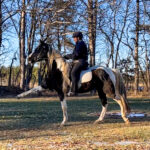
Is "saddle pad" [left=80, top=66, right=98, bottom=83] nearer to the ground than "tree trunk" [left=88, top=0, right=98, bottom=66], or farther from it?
nearer to the ground

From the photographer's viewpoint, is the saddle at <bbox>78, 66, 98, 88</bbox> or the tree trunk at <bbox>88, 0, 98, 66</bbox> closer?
the saddle at <bbox>78, 66, 98, 88</bbox>

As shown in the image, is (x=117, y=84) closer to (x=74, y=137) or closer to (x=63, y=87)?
(x=63, y=87)

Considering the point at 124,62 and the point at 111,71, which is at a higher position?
the point at 124,62

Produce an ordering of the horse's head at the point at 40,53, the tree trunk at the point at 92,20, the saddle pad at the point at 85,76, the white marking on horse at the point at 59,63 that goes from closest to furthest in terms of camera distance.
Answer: the saddle pad at the point at 85,76 → the white marking on horse at the point at 59,63 → the horse's head at the point at 40,53 → the tree trunk at the point at 92,20

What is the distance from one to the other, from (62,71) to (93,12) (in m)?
12.7

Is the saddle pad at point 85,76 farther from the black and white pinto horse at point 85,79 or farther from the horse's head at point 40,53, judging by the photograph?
the horse's head at point 40,53

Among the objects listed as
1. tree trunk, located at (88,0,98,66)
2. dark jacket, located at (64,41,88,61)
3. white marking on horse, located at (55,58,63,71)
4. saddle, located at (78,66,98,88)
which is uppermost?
tree trunk, located at (88,0,98,66)

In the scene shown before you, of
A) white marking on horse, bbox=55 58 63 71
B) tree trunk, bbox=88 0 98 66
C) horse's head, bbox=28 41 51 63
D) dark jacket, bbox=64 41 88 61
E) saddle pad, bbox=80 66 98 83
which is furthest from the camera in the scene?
tree trunk, bbox=88 0 98 66

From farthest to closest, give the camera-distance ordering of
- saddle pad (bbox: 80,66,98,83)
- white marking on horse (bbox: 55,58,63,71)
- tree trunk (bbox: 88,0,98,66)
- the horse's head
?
1. tree trunk (bbox: 88,0,98,66)
2. the horse's head
3. white marking on horse (bbox: 55,58,63,71)
4. saddle pad (bbox: 80,66,98,83)

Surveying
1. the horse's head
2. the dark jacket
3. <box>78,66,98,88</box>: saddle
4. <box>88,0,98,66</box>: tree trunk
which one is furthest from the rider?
<box>88,0,98,66</box>: tree trunk

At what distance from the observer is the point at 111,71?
8.98 meters

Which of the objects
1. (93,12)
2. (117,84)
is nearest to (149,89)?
(93,12)

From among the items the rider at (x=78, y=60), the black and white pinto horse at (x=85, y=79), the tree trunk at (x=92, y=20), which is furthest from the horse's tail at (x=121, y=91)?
the tree trunk at (x=92, y=20)

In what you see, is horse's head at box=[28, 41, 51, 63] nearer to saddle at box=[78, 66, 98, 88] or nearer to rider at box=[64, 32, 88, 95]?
rider at box=[64, 32, 88, 95]
